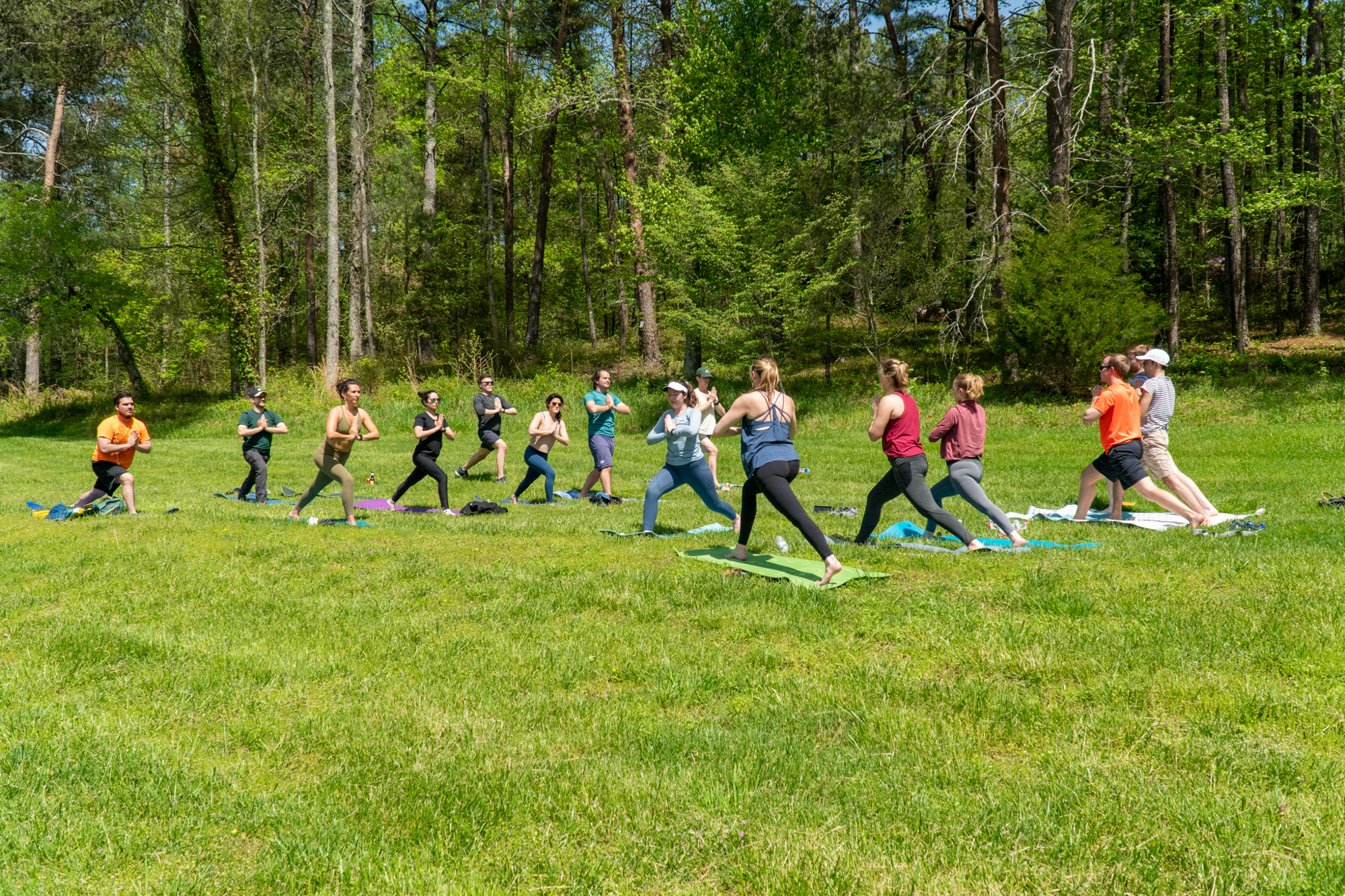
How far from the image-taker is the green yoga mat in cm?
648

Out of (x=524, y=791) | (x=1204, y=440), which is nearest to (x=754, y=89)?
(x=1204, y=440)

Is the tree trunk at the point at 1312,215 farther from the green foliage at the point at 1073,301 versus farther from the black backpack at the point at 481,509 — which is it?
the black backpack at the point at 481,509

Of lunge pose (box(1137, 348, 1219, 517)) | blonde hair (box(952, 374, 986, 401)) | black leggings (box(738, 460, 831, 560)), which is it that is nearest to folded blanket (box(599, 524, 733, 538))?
black leggings (box(738, 460, 831, 560))

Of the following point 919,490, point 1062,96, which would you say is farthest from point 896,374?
point 1062,96

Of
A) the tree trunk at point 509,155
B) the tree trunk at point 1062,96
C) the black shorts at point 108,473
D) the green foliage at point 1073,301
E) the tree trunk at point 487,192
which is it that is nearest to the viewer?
the black shorts at point 108,473

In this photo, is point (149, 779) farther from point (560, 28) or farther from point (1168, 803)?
point (560, 28)

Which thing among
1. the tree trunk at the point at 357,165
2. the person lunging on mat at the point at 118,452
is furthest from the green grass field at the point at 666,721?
the tree trunk at the point at 357,165

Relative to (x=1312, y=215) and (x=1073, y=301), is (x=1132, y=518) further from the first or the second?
(x=1312, y=215)

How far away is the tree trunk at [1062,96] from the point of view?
1898cm

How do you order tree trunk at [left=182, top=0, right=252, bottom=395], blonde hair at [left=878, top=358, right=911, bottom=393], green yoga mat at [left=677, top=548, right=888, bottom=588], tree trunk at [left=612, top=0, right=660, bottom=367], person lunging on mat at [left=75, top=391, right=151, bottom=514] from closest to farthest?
green yoga mat at [left=677, top=548, right=888, bottom=588] → blonde hair at [left=878, top=358, right=911, bottom=393] → person lunging on mat at [left=75, top=391, right=151, bottom=514] → tree trunk at [left=182, top=0, right=252, bottom=395] → tree trunk at [left=612, top=0, right=660, bottom=367]

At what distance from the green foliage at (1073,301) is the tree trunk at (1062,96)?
0.93m

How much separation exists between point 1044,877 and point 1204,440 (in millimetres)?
15979

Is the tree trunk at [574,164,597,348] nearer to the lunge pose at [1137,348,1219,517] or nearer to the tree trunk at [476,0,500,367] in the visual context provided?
the tree trunk at [476,0,500,367]

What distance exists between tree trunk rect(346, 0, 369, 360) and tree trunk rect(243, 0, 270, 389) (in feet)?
8.75
